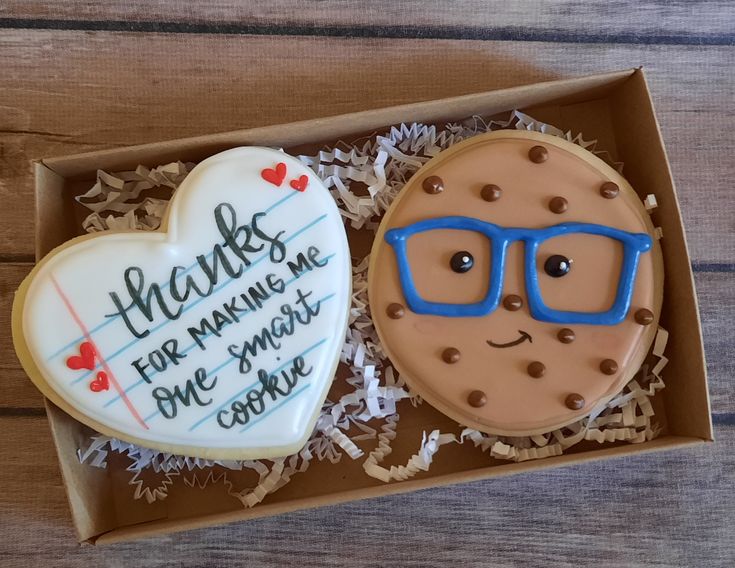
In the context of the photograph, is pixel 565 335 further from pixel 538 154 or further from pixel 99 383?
pixel 99 383

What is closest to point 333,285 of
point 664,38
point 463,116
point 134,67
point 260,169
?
point 260,169

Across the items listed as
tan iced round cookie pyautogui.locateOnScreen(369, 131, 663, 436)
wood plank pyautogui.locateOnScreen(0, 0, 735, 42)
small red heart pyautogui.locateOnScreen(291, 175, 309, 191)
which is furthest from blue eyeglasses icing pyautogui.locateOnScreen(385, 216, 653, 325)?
wood plank pyautogui.locateOnScreen(0, 0, 735, 42)

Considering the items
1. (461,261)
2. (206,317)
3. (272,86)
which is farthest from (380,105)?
(206,317)

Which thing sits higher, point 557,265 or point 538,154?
point 538,154

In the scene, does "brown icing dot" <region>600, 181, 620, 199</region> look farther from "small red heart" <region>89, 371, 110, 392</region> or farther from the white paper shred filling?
"small red heart" <region>89, 371, 110, 392</region>

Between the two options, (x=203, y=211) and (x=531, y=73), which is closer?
(x=203, y=211)

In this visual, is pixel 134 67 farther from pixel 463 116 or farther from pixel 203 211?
pixel 463 116
